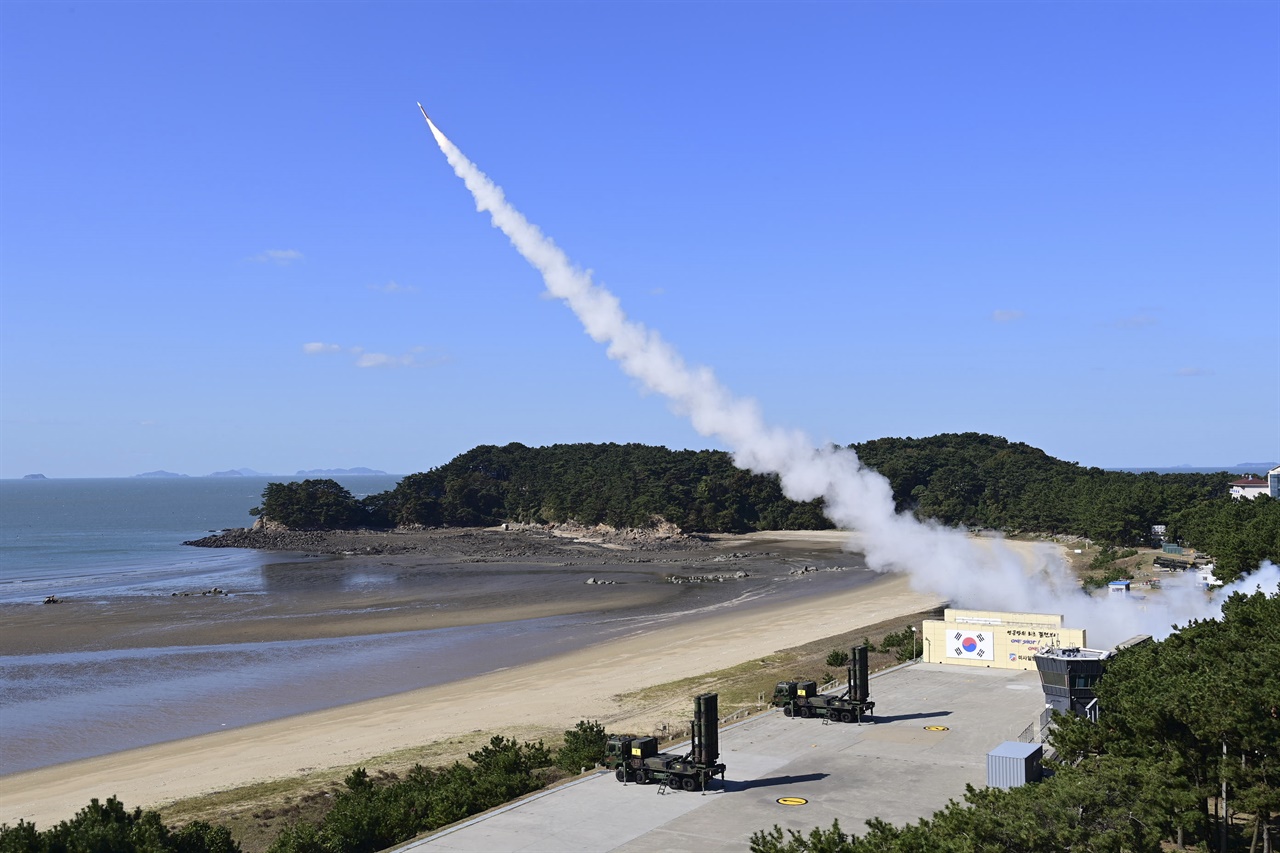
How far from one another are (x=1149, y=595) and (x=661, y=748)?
43.7 metres

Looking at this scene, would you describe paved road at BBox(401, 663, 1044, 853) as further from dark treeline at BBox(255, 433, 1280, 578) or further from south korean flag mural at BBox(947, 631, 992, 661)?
dark treeline at BBox(255, 433, 1280, 578)

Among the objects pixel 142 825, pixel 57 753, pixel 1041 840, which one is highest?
pixel 1041 840

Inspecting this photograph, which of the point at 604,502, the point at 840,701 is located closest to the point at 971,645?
the point at 840,701

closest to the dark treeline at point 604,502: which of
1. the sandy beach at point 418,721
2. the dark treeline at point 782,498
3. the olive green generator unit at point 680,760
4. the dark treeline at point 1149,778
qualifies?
the dark treeline at point 782,498

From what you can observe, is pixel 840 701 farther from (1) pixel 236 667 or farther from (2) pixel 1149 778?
(1) pixel 236 667

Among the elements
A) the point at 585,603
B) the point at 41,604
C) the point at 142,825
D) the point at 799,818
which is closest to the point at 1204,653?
the point at 799,818

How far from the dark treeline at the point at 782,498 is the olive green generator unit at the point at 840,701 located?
258 ft

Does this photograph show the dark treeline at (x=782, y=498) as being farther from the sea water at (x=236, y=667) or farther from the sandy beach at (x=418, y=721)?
the sandy beach at (x=418, y=721)

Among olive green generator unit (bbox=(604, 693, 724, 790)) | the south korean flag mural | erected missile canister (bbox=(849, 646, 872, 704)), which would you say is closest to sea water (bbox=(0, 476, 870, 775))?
olive green generator unit (bbox=(604, 693, 724, 790))

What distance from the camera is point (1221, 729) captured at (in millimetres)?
21469

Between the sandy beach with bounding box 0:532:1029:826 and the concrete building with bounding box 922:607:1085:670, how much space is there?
38.7 feet

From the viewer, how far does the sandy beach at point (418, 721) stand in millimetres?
38062

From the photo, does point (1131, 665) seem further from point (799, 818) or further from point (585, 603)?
point (585, 603)

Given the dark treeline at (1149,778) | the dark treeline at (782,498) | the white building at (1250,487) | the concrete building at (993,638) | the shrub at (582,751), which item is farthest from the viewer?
the white building at (1250,487)
